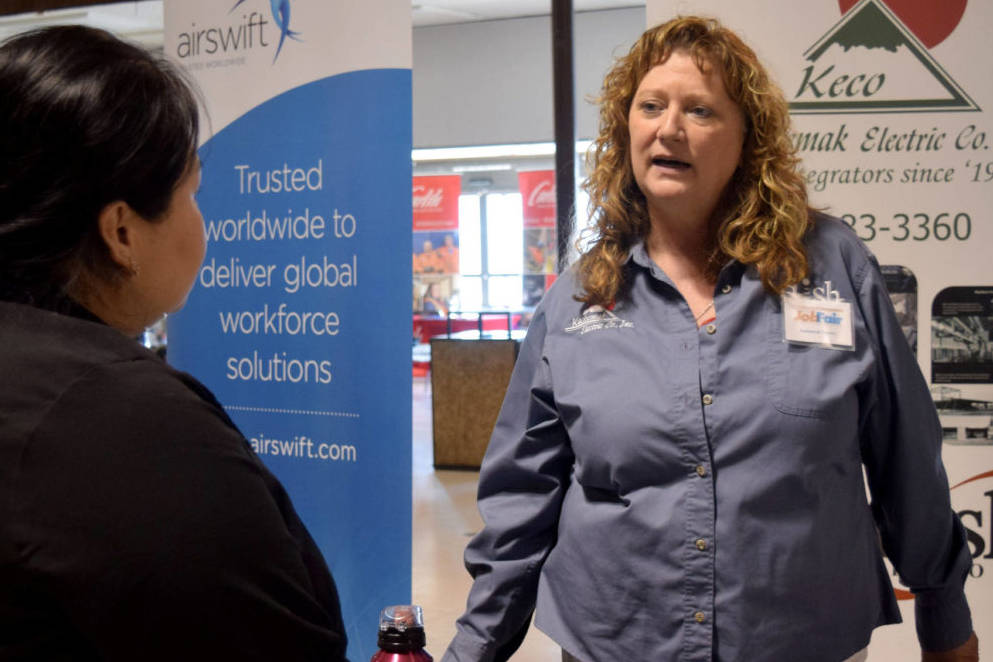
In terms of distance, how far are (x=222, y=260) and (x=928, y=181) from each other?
2.06 m

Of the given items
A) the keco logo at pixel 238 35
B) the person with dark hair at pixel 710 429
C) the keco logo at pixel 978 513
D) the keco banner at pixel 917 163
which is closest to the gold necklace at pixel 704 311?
the person with dark hair at pixel 710 429

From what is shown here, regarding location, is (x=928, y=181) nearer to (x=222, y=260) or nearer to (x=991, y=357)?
(x=991, y=357)

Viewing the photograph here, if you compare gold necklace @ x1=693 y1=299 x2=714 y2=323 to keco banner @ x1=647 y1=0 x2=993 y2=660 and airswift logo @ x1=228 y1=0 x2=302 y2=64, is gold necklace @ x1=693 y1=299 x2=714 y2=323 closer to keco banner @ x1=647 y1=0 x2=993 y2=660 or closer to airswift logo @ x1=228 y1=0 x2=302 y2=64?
keco banner @ x1=647 y1=0 x2=993 y2=660

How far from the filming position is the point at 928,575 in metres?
1.53

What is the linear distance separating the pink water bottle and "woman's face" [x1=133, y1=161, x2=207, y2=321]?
67 cm

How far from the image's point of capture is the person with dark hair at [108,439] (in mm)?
709

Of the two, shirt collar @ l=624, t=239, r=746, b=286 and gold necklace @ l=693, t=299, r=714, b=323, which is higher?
shirt collar @ l=624, t=239, r=746, b=286

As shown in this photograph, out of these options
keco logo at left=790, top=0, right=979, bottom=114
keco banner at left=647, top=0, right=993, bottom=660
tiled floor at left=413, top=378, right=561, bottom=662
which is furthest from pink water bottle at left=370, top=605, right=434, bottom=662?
tiled floor at left=413, top=378, right=561, bottom=662

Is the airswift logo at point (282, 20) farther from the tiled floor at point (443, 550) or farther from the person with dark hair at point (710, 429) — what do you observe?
the tiled floor at point (443, 550)

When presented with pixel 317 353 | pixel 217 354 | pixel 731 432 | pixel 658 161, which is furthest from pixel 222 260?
pixel 731 432

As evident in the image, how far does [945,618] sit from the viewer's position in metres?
1.54

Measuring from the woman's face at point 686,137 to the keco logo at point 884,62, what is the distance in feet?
3.35

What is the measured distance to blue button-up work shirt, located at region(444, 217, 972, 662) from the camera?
1.39 meters

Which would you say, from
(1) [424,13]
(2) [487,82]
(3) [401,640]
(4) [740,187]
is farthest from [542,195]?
(3) [401,640]
